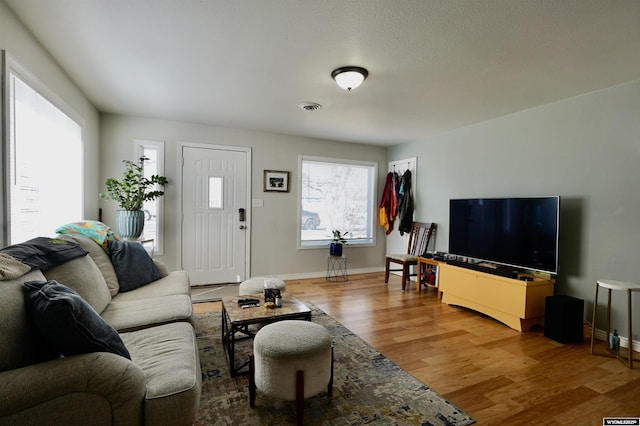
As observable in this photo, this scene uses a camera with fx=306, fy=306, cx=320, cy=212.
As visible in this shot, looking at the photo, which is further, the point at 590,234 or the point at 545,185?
the point at 545,185

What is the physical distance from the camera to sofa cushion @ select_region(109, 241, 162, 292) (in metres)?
2.66

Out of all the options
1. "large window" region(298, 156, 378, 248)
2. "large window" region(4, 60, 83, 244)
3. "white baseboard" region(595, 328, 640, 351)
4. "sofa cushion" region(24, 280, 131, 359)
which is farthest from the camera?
"large window" region(298, 156, 378, 248)

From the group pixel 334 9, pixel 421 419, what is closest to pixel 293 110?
pixel 334 9

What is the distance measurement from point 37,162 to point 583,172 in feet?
15.8

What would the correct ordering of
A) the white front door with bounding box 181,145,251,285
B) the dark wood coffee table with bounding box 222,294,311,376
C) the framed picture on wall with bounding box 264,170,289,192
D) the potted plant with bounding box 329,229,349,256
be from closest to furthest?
the dark wood coffee table with bounding box 222,294,311,376 < the white front door with bounding box 181,145,251,285 < the framed picture on wall with bounding box 264,170,289,192 < the potted plant with bounding box 329,229,349,256

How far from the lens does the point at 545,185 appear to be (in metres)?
3.32

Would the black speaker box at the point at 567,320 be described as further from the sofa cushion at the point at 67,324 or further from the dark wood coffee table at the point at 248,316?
the sofa cushion at the point at 67,324

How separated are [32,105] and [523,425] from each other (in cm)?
383

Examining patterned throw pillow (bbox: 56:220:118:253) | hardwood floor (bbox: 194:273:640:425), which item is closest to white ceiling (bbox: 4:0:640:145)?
patterned throw pillow (bbox: 56:220:118:253)

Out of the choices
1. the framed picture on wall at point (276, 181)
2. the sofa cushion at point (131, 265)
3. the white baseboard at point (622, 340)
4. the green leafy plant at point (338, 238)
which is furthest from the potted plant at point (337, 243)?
the white baseboard at point (622, 340)

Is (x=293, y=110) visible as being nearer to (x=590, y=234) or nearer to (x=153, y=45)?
(x=153, y=45)

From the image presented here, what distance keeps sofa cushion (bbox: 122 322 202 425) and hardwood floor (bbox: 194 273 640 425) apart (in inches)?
61.2

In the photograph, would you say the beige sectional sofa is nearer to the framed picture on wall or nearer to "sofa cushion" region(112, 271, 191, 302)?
"sofa cushion" region(112, 271, 191, 302)

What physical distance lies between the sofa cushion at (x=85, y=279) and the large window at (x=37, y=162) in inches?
16.9
